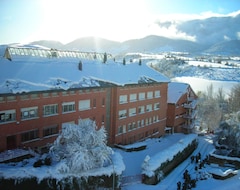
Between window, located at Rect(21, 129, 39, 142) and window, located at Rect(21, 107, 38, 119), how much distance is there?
5.40 feet

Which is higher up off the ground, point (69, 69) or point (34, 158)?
point (69, 69)

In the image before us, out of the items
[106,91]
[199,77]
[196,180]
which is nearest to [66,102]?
[106,91]

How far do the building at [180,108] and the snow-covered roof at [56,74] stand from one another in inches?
445

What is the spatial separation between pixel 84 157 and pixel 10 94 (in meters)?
9.63

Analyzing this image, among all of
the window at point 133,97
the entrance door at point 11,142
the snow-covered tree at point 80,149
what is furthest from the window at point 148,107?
the entrance door at point 11,142

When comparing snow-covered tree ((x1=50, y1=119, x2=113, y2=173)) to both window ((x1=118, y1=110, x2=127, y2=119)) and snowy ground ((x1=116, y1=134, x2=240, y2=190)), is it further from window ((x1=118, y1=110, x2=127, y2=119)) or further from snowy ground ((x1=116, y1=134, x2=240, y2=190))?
window ((x1=118, y1=110, x2=127, y2=119))

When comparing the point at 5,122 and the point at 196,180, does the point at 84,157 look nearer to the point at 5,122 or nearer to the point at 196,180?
the point at 5,122

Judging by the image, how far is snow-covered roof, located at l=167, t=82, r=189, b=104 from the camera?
2275 inches

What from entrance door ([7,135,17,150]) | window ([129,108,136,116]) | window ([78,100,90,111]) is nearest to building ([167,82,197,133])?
window ([129,108,136,116])

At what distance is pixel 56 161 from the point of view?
2539 cm

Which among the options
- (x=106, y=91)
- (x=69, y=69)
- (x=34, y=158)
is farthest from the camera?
(x=106, y=91)

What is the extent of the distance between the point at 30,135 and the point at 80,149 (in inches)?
344

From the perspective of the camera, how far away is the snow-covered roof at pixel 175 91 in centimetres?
5778

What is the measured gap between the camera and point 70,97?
3506cm
